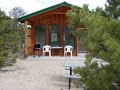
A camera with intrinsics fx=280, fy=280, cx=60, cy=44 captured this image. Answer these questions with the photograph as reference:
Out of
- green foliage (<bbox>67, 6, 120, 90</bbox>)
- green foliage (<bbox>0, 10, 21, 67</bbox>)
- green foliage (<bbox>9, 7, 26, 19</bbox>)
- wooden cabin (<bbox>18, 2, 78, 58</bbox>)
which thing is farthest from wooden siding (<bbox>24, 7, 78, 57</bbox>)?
green foliage (<bbox>9, 7, 26, 19</bbox>)

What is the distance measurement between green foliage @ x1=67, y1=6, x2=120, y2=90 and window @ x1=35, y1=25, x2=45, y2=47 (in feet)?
48.4

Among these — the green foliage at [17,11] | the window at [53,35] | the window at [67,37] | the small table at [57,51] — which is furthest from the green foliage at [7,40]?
the green foliage at [17,11]

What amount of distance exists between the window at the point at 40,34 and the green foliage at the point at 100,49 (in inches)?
581

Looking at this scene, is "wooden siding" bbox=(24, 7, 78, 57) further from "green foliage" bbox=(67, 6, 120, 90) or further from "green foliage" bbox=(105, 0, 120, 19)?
"green foliage" bbox=(67, 6, 120, 90)

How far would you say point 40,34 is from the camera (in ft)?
63.4

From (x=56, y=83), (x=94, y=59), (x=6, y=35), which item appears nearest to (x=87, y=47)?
(x=94, y=59)

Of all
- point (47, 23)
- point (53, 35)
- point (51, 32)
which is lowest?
point (53, 35)

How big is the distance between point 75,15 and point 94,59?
793 mm

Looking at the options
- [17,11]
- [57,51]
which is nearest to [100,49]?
[57,51]

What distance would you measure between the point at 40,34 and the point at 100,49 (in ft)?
49.5

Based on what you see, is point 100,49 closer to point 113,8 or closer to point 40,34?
point 113,8

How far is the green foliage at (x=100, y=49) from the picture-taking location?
4.05 metres

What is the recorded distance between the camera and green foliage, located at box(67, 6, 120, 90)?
405 cm

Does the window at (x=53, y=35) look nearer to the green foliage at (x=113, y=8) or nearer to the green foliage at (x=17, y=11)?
the green foliage at (x=113, y=8)
